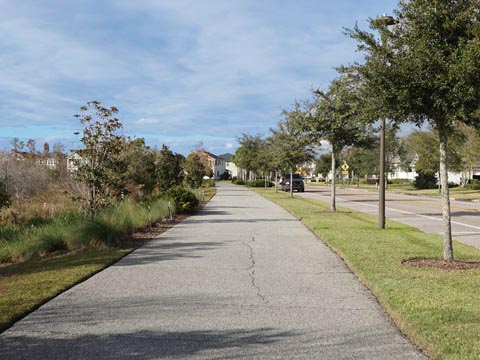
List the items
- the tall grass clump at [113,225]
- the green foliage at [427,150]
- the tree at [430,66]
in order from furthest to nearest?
the green foliage at [427,150], the tall grass clump at [113,225], the tree at [430,66]

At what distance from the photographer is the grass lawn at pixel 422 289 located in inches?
189

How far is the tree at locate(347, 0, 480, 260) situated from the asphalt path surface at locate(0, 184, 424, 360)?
3.05m

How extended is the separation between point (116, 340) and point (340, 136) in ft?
55.7

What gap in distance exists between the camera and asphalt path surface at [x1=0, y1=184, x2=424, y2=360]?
4668mm

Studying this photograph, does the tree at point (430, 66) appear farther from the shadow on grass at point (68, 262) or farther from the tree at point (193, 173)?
the tree at point (193, 173)

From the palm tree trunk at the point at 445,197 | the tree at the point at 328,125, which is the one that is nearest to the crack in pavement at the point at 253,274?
the palm tree trunk at the point at 445,197

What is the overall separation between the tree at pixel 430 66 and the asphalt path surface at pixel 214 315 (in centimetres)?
305

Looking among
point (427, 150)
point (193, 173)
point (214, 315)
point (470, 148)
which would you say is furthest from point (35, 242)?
point (427, 150)

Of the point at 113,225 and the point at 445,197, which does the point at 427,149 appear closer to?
the point at 113,225

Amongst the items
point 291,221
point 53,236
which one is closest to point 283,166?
point 291,221

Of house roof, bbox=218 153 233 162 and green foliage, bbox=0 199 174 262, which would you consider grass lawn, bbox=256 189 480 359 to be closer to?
green foliage, bbox=0 199 174 262

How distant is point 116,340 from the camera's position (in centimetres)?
491

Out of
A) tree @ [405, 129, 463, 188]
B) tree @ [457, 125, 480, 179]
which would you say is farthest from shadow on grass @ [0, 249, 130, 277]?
tree @ [405, 129, 463, 188]

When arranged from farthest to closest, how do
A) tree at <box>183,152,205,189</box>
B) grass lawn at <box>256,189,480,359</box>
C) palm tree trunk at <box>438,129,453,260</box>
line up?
1. tree at <box>183,152,205,189</box>
2. palm tree trunk at <box>438,129,453,260</box>
3. grass lawn at <box>256,189,480,359</box>
